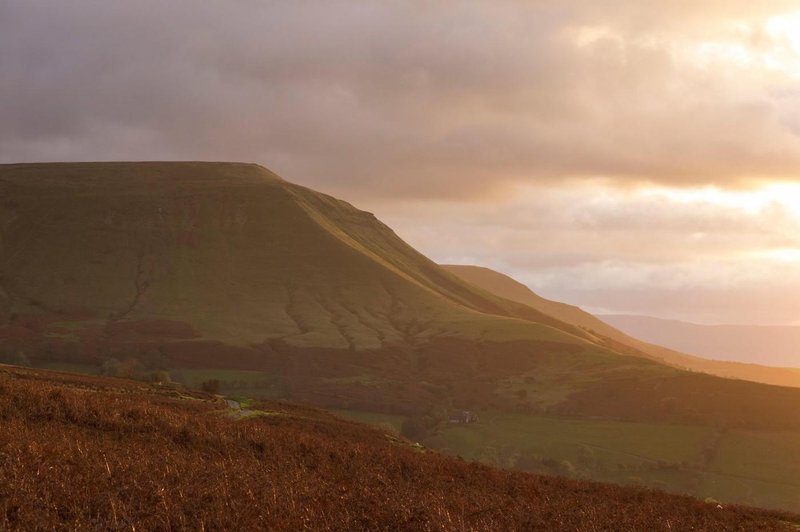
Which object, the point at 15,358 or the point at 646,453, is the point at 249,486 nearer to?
the point at 646,453

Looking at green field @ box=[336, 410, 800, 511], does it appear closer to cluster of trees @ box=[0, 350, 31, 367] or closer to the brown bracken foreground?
cluster of trees @ box=[0, 350, 31, 367]

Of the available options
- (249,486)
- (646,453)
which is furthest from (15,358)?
(249,486)

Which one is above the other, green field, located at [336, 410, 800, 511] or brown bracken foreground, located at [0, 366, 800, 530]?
brown bracken foreground, located at [0, 366, 800, 530]

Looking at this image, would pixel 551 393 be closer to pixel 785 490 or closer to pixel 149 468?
pixel 785 490

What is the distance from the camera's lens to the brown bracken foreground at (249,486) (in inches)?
509

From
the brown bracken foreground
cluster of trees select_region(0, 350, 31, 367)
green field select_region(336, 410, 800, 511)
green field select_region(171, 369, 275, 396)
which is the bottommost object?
cluster of trees select_region(0, 350, 31, 367)

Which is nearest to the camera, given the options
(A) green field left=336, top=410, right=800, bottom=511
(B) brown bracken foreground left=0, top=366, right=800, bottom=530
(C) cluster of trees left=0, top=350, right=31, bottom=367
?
(B) brown bracken foreground left=0, top=366, right=800, bottom=530

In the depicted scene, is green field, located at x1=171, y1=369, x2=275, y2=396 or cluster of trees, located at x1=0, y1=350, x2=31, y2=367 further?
green field, located at x1=171, y1=369, x2=275, y2=396

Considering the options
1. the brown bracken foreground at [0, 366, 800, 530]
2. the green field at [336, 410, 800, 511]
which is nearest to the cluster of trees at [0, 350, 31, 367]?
the green field at [336, 410, 800, 511]

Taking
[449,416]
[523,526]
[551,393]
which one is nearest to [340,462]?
[523,526]

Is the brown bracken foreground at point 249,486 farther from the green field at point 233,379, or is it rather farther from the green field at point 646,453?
the green field at point 233,379

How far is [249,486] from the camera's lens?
1571cm

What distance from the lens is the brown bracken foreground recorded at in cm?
1292

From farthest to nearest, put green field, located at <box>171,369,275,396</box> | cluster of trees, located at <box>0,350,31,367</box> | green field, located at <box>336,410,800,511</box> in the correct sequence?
green field, located at <box>171,369,275,396</box>, cluster of trees, located at <box>0,350,31,367</box>, green field, located at <box>336,410,800,511</box>
